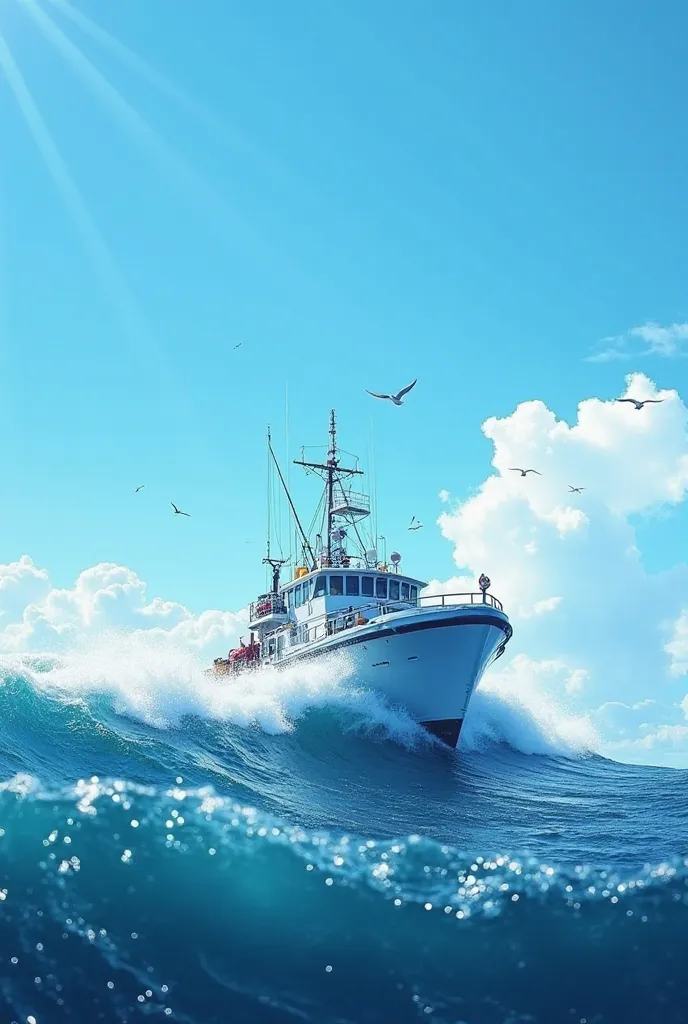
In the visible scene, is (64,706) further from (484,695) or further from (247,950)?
(484,695)

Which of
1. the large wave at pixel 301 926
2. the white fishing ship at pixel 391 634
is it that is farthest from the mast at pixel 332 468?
the large wave at pixel 301 926

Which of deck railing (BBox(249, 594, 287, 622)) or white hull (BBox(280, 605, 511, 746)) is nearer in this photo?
white hull (BBox(280, 605, 511, 746))

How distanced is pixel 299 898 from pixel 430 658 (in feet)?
48.2

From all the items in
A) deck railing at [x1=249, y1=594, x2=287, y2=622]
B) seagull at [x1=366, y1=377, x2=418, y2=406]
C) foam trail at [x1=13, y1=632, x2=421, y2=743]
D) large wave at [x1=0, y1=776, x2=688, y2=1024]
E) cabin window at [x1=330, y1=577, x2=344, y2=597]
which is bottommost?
large wave at [x1=0, y1=776, x2=688, y2=1024]

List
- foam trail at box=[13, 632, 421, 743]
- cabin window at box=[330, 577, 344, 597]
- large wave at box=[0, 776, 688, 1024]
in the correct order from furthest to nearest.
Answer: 1. cabin window at box=[330, 577, 344, 597]
2. foam trail at box=[13, 632, 421, 743]
3. large wave at box=[0, 776, 688, 1024]

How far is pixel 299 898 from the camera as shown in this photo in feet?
30.0

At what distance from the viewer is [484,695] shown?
30594 millimetres

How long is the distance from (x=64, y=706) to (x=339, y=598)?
14.4 meters

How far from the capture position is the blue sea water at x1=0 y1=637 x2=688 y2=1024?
7.66 meters

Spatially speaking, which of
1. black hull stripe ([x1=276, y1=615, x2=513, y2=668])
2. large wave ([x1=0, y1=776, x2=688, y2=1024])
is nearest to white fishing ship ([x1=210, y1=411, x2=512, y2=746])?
black hull stripe ([x1=276, y1=615, x2=513, y2=668])

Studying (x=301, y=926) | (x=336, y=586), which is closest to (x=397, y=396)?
(x=336, y=586)

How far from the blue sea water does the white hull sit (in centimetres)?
812

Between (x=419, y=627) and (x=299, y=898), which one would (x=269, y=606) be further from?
(x=299, y=898)

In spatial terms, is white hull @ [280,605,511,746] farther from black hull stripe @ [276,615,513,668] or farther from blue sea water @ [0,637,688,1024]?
blue sea water @ [0,637,688,1024]
